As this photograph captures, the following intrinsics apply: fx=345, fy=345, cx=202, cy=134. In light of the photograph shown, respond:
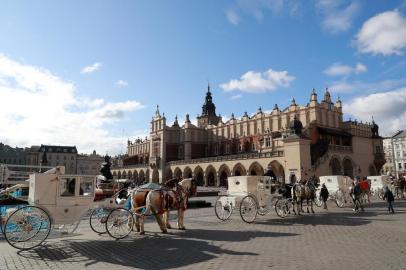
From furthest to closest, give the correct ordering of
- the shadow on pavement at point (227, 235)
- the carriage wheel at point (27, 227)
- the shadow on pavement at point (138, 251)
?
the shadow on pavement at point (227, 235)
the carriage wheel at point (27, 227)
the shadow on pavement at point (138, 251)

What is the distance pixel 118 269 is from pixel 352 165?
46.0 m

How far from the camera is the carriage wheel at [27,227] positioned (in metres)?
8.12

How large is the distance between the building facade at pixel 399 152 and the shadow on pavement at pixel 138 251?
313 ft

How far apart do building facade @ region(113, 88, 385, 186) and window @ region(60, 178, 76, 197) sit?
1819cm

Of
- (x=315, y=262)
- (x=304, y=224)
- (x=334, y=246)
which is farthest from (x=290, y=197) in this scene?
(x=315, y=262)

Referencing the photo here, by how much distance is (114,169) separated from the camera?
87688 mm

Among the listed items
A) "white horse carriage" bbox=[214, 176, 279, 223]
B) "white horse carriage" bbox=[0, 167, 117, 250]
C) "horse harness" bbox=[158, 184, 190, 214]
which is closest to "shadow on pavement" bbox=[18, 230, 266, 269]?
"white horse carriage" bbox=[0, 167, 117, 250]

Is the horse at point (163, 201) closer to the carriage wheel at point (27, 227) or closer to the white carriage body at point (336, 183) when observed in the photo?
the carriage wheel at point (27, 227)

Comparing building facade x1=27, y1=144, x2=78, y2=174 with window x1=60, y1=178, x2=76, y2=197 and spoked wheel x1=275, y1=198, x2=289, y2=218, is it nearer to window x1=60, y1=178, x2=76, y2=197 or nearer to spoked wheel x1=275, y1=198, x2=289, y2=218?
spoked wheel x1=275, y1=198, x2=289, y2=218

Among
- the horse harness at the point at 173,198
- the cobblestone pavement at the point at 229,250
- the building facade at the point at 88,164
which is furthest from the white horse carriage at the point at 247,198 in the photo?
the building facade at the point at 88,164

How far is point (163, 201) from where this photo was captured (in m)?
10.8

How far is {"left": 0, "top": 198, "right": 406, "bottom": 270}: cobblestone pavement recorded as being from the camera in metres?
6.88

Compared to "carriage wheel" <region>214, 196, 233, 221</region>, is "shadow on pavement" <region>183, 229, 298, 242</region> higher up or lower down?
lower down

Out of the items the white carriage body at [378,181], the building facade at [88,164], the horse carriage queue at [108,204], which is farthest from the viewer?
the building facade at [88,164]
